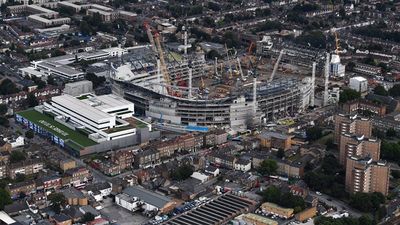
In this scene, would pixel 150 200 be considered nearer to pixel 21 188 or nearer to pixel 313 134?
pixel 21 188

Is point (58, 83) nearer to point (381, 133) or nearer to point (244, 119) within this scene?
point (244, 119)

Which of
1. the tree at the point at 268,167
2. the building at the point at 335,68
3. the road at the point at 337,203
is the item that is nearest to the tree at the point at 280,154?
the tree at the point at 268,167

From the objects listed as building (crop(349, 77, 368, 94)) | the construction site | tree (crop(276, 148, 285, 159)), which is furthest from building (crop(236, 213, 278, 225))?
building (crop(349, 77, 368, 94))

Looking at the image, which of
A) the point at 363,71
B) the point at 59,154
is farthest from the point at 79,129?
the point at 363,71

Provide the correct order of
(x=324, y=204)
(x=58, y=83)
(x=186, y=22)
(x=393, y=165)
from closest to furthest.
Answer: (x=324, y=204) → (x=393, y=165) → (x=58, y=83) → (x=186, y=22)

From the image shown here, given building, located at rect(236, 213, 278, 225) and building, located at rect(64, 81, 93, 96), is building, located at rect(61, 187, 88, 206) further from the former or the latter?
building, located at rect(64, 81, 93, 96)

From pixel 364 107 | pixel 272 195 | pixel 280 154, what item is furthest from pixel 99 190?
pixel 364 107
